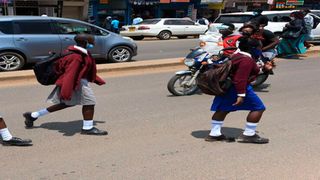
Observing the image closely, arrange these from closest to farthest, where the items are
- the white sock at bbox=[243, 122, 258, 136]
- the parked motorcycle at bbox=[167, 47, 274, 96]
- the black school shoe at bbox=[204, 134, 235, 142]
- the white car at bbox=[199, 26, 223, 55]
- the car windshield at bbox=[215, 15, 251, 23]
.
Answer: the white sock at bbox=[243, 122, 258, 136] < the black school shoe at bbox=[204, 134, 235, 142] < the parked motorcycle at bbox=[167, 47, 274, 96] < the white car at bbox=[199, 26, 223, 55] < the car windshield at bbox=[215, 15, 251, 23]

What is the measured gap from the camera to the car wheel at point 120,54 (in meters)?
13.9

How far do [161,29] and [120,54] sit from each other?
531 inches

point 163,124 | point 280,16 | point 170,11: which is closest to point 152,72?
point 163,124

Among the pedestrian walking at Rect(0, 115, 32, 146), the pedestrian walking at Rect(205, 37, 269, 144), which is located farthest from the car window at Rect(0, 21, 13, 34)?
the pedestrian walking at Rect(205, 37, 269, 144)

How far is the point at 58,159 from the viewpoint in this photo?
5.08 meters

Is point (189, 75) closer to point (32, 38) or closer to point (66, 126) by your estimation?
point (66, 126)

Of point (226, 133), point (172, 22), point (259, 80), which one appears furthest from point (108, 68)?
point (172, 22)

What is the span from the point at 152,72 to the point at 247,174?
7.67 meters

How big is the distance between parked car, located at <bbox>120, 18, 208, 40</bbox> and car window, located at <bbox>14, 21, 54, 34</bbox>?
14655 mm

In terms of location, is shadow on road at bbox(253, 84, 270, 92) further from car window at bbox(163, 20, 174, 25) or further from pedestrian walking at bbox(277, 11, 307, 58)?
car window at bbox(163, 20, 174, 25)

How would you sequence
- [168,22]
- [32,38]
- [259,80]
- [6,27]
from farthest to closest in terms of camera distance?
[168,22]
[32,38]
[6,27]
[259,80]

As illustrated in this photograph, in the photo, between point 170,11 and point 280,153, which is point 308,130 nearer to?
point 280,153

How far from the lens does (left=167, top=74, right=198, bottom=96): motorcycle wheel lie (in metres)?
8.88

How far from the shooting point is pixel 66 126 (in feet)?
21.4
